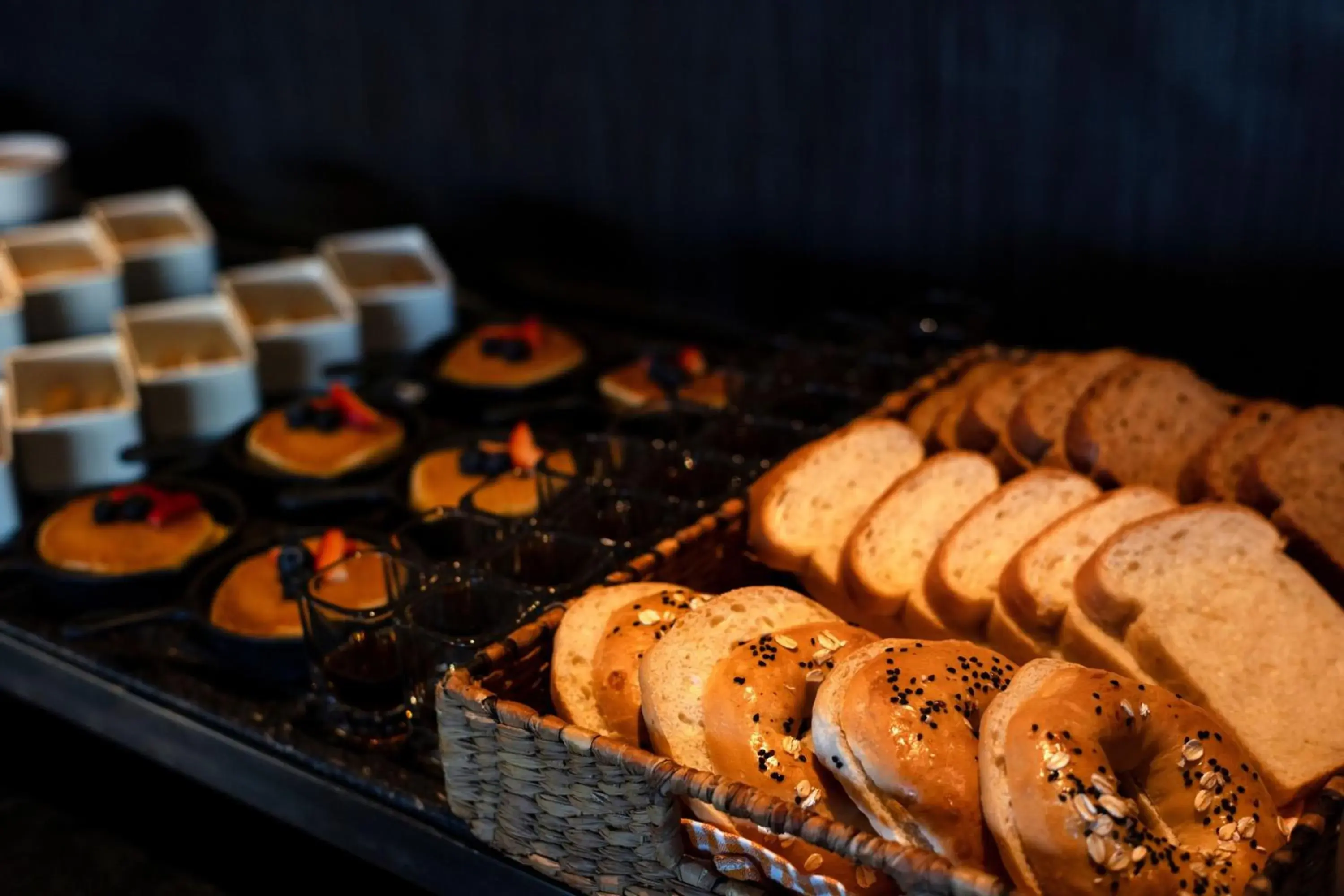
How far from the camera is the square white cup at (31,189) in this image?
3396 millimetres

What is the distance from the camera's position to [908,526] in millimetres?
1776

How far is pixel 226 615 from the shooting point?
1956mm

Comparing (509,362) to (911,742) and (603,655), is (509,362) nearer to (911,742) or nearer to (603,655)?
(603,655)

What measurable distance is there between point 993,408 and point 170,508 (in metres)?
1.28

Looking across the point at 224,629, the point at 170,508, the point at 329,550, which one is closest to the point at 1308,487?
the point at 329,550

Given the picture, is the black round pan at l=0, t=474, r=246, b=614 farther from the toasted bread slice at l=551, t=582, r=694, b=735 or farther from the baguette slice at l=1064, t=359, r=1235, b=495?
the baguette slice at l=1064, t=359, r=1235, b=495

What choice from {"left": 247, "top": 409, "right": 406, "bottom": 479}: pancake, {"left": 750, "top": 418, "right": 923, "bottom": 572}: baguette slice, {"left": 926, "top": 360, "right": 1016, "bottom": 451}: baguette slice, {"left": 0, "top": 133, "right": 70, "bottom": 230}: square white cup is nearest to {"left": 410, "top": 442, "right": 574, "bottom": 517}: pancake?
{"left": 247, "top": 409, "right": 406, "bottom": 479}: pancake

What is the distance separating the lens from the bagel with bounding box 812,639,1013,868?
1247 millimetres

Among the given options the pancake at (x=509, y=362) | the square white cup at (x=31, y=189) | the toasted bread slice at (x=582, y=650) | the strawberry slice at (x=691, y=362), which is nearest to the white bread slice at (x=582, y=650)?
the toasted bread slice at (x=582, y=650)

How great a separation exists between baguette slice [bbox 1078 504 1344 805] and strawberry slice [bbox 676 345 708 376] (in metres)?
1.02

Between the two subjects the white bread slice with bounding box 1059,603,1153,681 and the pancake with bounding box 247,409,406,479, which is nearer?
the white bread slice with bounding box 1059,603,1153,681

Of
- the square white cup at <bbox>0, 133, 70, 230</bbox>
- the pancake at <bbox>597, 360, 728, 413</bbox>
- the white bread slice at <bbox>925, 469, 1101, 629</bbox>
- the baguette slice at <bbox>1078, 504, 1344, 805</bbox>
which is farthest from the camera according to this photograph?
the square white cup at <bbox>0, 133, 70, 230</bbox>

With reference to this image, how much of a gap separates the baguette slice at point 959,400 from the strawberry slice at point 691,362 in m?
0.49

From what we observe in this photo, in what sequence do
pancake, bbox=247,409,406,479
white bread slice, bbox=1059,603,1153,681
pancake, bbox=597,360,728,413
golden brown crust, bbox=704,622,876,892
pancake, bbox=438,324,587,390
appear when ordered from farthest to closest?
pancake, bbox=438,324,587,390 < pancake, bbox=247,409,406,479 < pancake, bbox=597,360,728,413 < white bread slice, bbox=1059,603,1153,681 < golden brown crust, bbox=704,622,876,892
